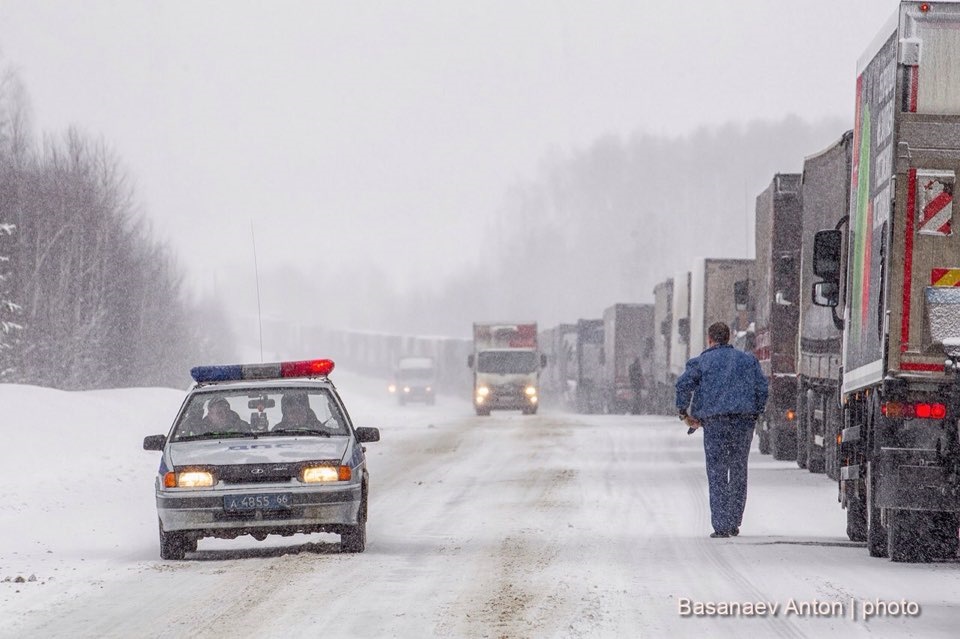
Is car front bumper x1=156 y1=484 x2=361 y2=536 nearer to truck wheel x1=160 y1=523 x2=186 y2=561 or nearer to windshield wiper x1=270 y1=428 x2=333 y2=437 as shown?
truck wheel x1=160 y1=523 x2=186 y2=561

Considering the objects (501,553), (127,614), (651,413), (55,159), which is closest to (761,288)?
(501,553)

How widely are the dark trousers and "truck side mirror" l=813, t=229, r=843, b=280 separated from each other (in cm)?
135

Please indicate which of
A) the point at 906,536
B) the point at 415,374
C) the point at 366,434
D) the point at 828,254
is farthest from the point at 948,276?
the point at 415,374

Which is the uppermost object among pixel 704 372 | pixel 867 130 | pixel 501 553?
pixel 867 130

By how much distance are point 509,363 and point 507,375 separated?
1.28 feet

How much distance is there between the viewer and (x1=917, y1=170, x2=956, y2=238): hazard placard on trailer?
10664mm

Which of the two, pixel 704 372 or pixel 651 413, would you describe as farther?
pixel 651 413

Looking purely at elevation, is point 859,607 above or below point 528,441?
above

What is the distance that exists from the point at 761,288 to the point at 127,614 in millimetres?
18157

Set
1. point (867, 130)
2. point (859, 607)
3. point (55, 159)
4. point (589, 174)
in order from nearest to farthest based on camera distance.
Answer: point (859, 607)
point (867, 130)
point (55, 159)
point (589, 174)

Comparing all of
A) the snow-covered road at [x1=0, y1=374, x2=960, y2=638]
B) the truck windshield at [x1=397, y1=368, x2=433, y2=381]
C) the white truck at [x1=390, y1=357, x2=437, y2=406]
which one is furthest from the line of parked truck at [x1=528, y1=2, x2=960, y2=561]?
the truck windshield at [x1=397, y1=368, x2=433, y2=381]

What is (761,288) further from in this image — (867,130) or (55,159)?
(55,159)

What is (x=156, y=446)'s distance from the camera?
43.7ft

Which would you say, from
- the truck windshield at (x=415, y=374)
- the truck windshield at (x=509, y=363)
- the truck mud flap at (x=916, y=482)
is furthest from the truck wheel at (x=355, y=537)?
the truck windshield at (x=415, y=374)
